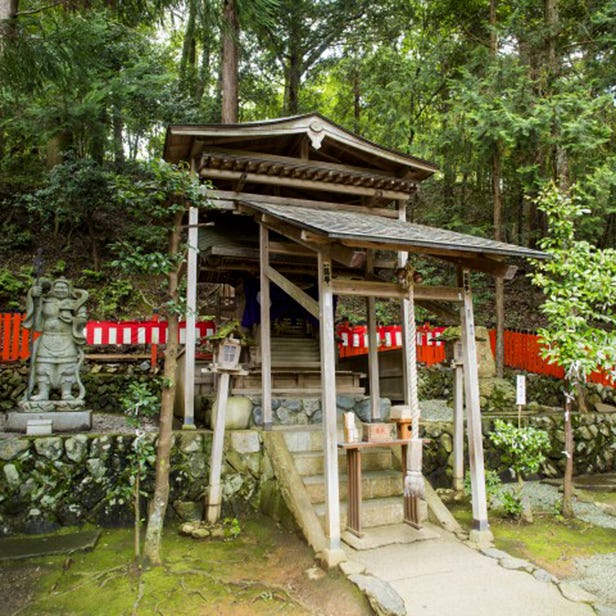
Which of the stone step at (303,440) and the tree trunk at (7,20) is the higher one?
the tree trunk at (7,20)

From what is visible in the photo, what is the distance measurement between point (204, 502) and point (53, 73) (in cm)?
560

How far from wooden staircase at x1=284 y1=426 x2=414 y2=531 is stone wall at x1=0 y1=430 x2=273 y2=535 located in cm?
47

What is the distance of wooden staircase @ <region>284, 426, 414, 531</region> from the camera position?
208 inches

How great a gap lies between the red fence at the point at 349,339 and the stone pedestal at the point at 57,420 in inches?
156

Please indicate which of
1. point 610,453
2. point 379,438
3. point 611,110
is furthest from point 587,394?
point 379,438

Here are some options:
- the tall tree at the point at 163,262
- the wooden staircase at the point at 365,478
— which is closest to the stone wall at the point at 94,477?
the wooden staircase at the point at 365,478

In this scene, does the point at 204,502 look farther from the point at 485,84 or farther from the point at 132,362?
the point at 485,84

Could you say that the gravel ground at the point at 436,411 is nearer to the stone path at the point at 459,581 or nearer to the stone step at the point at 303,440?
the stone step at the point at 303,440

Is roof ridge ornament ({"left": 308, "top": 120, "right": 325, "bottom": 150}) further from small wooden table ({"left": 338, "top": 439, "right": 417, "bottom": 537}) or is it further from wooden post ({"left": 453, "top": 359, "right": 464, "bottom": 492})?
small wooden table ({"left": 338, "top": 439, "right": 417, "bottom": 537})

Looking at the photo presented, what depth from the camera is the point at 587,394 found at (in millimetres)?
11102

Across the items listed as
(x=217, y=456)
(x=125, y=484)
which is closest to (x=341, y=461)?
(x=217, y=456)

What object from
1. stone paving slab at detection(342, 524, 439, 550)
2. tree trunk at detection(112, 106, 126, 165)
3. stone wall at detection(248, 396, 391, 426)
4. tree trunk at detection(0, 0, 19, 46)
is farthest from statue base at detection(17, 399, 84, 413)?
tree trunk at detection(112, 106, 126, 165)

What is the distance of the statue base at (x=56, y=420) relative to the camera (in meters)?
5.92

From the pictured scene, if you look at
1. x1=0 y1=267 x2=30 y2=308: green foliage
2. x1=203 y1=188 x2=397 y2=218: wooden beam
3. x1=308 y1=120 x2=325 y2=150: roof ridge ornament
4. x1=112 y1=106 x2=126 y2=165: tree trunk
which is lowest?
x1=0 y1=267 x2=30 y2=308: green foliage
